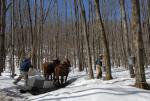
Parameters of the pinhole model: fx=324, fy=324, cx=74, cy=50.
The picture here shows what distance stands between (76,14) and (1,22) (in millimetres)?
12120

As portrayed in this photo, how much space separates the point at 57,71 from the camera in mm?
18953

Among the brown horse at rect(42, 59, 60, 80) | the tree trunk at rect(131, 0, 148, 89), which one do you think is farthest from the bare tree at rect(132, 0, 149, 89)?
the brown horse at rect(42, 59, 60, 80)

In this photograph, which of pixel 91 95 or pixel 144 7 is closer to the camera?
pixel 91 95

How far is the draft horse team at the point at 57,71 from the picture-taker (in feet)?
62.1

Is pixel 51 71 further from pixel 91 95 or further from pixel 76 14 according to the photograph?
pixel 76 14

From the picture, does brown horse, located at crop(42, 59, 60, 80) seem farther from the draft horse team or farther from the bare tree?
the bare tree

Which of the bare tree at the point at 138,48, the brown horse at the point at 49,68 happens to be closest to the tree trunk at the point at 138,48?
the bare tree at the point at 138,48

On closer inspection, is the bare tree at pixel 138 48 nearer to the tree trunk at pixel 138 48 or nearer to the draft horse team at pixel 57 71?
the tree trunk at pixel 138 48

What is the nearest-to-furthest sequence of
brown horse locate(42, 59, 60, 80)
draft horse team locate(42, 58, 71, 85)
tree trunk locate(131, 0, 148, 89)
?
tree trunk locate(131, 0, 148, 89) → draft horse team locate(42, 58, 71, 85) → brown horse locate(42, 59, 60, 80)

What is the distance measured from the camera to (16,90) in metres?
15.5

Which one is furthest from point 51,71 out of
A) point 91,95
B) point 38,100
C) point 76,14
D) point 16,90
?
point 76,14

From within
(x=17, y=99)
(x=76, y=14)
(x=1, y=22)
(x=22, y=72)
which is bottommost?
(x=17, y=99)

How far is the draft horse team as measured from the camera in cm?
1894

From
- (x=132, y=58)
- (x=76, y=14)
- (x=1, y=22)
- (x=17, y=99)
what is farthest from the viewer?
(x=76, y=14)
